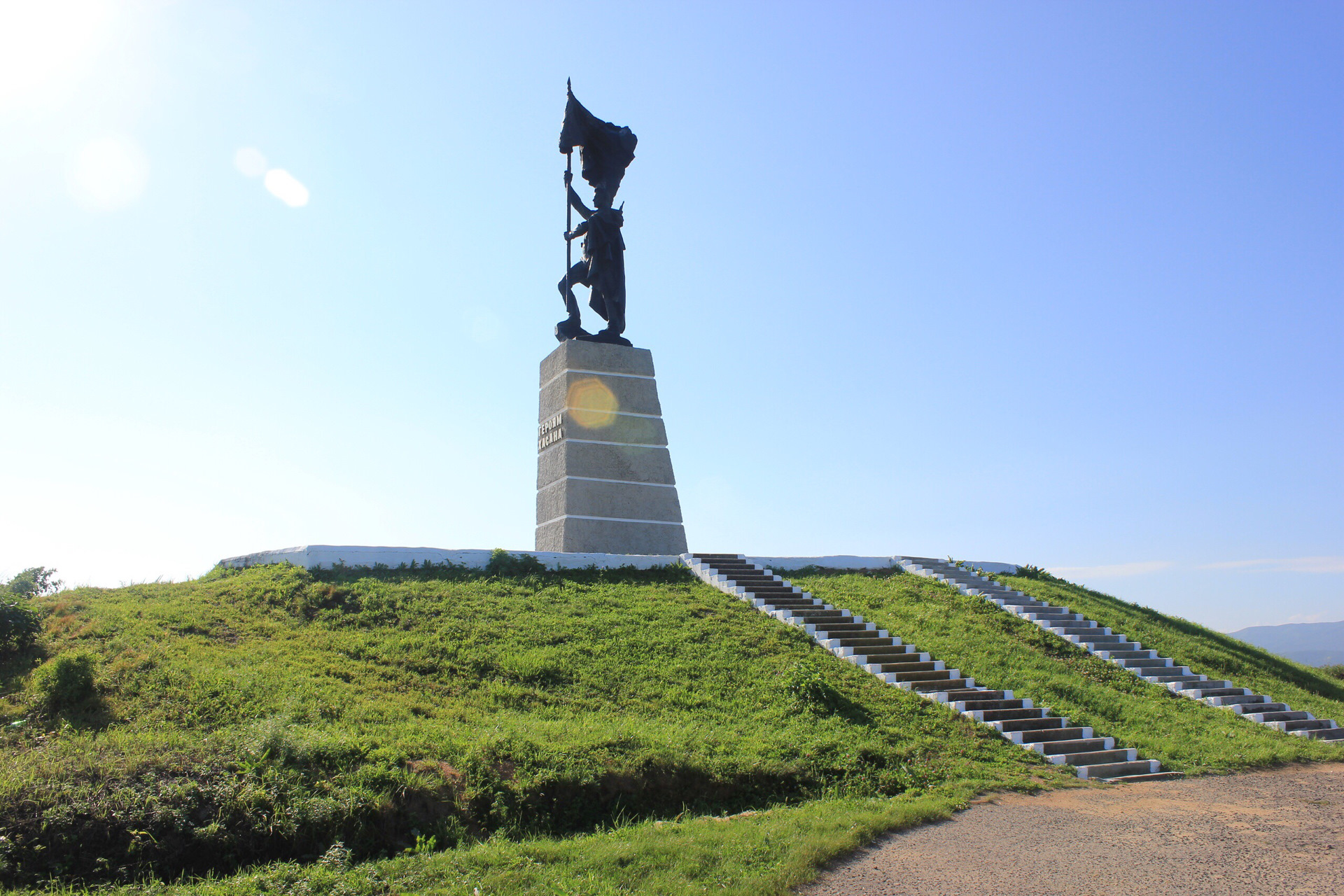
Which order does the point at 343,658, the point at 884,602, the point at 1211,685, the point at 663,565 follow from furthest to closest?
the point at 663,565
the point at 884,602
the point at 1211,685
the point at 343,658

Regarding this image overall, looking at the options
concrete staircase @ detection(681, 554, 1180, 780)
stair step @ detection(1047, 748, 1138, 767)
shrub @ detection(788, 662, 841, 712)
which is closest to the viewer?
stair step @ detection(1047, 748, 1138, 767)

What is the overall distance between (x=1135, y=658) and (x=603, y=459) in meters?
10.1

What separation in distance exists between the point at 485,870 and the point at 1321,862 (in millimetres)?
6070

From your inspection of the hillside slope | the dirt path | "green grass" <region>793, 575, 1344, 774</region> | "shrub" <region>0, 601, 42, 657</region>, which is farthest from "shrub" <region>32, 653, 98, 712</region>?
the hillside slope

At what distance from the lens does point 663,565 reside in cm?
1712

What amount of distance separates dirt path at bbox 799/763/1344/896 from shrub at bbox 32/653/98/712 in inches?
271

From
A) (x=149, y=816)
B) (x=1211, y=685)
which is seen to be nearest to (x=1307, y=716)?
(x=1211, y=685)

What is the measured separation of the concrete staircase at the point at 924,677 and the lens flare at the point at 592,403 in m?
3.87

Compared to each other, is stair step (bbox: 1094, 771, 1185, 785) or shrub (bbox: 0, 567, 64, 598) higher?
shrub (bbox: 0, 567, 64, 598)

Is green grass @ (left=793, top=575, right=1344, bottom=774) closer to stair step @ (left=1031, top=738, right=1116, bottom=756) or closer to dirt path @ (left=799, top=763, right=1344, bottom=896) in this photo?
stair step @ (left=1031, top=738, right=1116, bottom=756)

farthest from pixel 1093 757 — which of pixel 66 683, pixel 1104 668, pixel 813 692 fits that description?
pixel 66 683

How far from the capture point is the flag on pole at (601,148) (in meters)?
21.2

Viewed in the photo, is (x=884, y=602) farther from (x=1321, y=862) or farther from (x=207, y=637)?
(x=207, y=637)

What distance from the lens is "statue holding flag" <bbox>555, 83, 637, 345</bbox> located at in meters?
20.8
